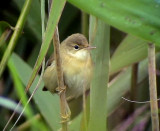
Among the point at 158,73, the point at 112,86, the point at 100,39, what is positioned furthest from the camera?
the point at 158,73

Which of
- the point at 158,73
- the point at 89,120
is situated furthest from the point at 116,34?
the point at 89,120

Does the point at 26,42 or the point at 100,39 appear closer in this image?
the point at 100,39

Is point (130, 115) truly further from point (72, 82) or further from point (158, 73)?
point (72, 82)

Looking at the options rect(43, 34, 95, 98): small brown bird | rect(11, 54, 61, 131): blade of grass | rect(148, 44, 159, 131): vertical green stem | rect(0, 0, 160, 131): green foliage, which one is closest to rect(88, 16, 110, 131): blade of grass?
rect(0, 0, 160, 131): green foliage

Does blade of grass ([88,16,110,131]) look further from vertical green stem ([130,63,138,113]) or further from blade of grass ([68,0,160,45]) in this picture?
vertical green stem ([130,63,138,113])

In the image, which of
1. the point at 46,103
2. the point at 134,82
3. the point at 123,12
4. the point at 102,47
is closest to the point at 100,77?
the point at 102,47

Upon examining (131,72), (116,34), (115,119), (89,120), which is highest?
(116,34)

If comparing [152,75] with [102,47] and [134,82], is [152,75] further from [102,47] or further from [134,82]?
[134,82]

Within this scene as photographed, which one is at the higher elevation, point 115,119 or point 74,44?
point 74,44

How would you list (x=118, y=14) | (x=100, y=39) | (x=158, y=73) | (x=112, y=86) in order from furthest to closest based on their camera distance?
(x=158, y=73), (x=112, y=86), (x=100, y=39), (x=118, y=14)
